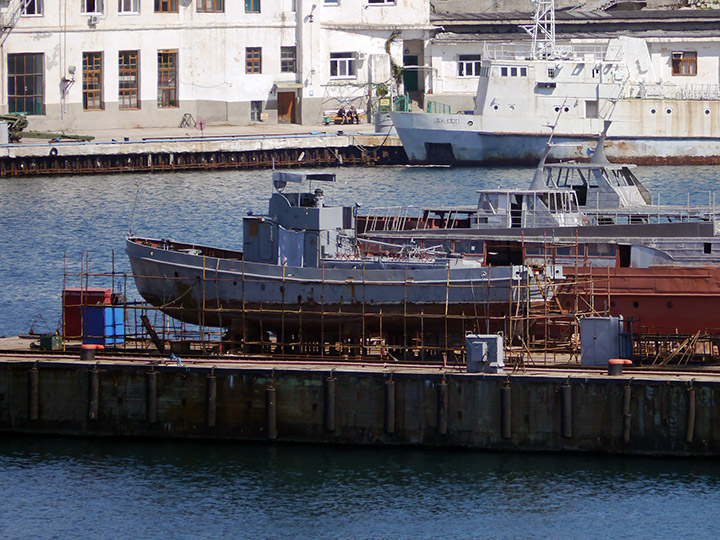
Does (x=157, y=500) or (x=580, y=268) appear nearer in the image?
(x=157, y=500)

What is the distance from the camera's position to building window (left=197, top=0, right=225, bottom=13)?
9388 cm

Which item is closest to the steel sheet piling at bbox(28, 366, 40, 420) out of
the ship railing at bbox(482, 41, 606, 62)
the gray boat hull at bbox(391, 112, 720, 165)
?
the gray boat hull at bbox(391, 112, 720, 165)

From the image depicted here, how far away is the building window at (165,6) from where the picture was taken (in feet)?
305

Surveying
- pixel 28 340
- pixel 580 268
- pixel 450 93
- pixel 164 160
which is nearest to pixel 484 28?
pixel 450 93

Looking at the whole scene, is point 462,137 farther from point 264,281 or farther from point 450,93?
point 264,281

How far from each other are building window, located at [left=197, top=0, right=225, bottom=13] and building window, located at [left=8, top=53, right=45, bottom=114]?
10.1m

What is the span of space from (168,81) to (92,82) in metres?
4.66

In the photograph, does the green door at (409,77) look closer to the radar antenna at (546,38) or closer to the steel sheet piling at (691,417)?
the radar antenna at (546,38)

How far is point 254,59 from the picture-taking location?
313 ft

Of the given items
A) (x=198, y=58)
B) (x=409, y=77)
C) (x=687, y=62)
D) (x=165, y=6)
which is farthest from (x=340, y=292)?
(x=687, y=62)

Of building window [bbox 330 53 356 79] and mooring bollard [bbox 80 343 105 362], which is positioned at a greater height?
building window [bbox 330 53 356 79]

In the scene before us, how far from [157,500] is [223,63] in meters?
64.7

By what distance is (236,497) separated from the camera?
32.3 m

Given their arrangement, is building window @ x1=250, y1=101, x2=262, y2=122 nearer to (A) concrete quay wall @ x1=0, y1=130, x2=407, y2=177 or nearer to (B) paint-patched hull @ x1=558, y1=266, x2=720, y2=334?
(A) concrete quay wall @ x1=0, y1=130, x2=407, y2=177
